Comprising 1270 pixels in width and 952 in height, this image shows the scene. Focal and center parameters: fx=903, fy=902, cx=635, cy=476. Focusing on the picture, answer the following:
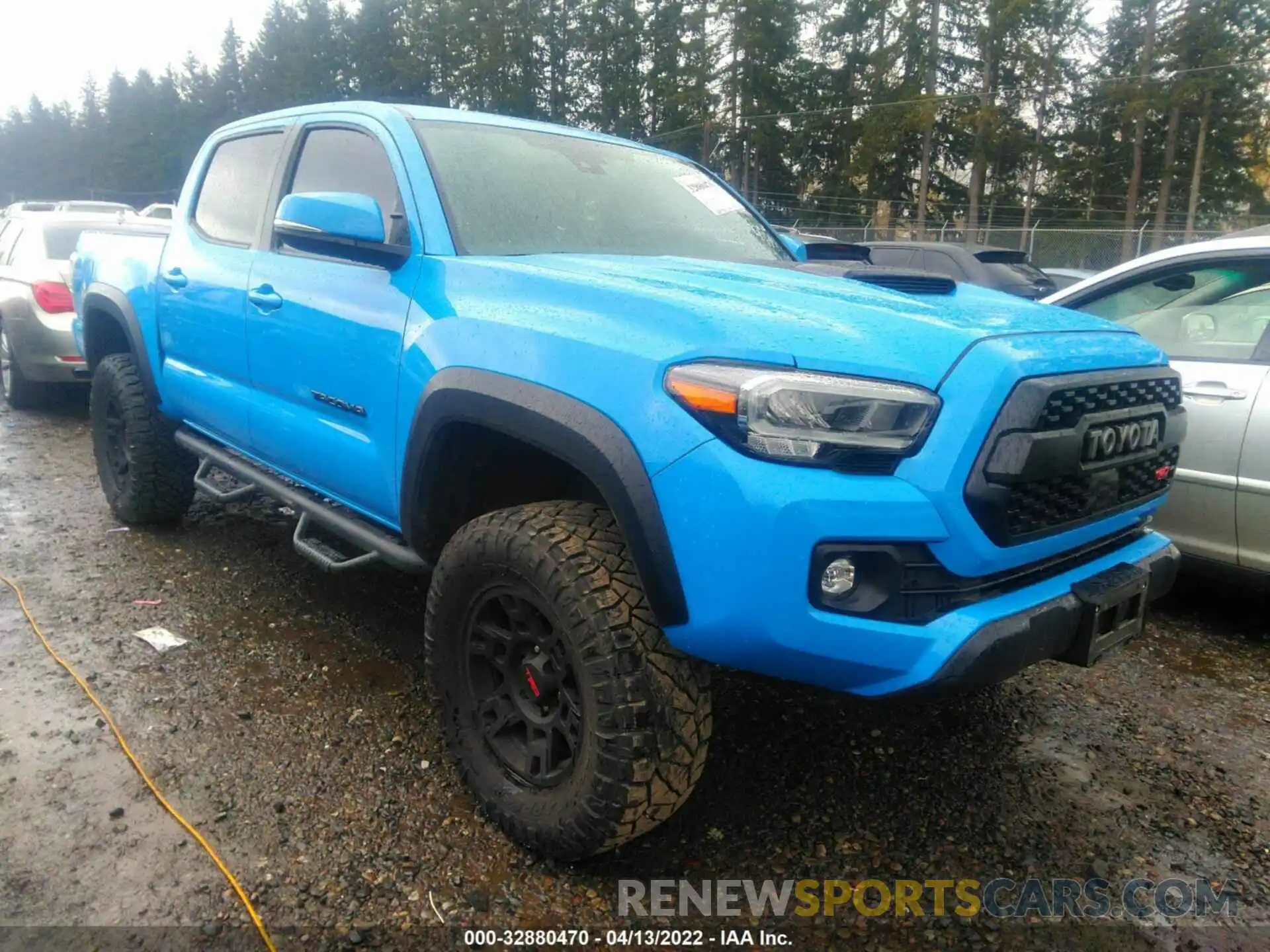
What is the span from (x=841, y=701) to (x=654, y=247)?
166 centimetres

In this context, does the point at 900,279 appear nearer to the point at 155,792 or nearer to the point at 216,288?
the point at 155,792

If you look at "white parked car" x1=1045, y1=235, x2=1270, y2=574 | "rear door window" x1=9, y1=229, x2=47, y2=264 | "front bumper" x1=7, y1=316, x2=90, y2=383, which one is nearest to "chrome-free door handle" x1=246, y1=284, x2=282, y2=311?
"white parked car" x1=1045, y1=235, x2=1270, y2=574

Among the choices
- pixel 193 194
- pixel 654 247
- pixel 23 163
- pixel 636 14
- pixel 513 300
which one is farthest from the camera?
pixel 23 163

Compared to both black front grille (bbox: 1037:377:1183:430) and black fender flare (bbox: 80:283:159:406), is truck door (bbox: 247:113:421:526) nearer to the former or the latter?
black fender flare (bbox: 80:283:159:406)

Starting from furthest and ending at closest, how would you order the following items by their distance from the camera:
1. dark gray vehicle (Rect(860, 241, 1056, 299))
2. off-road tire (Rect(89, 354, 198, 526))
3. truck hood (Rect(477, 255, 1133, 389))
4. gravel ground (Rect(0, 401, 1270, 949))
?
dark gray vehicle (Rect(860, 241, 1056, 299)) < off-road tire (Rect(89, 354, 198, 526)) < gravel ground (Rect(0, 401, 1270, 949)) < truck hood (Rect(477, 255, 1133, 389))

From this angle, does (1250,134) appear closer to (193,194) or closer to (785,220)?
(785,220)

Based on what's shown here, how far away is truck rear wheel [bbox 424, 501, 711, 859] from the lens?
199cm

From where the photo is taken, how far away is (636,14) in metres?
44.2

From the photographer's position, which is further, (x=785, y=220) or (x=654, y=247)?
(x=785, y=220)

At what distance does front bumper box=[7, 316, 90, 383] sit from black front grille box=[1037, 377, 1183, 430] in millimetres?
7296

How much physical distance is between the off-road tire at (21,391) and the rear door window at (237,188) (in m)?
4.41

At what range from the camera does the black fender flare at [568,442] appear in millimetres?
1907

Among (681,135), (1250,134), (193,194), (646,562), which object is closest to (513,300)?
(646,562)

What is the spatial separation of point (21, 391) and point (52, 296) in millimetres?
1083
